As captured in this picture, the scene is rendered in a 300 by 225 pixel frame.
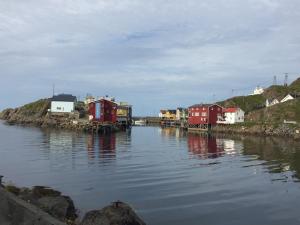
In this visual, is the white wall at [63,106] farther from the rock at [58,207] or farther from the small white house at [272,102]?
the rock at [58,207]

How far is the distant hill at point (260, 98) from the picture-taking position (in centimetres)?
17050

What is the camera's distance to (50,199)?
22125mm

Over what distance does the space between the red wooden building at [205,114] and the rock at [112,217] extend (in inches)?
4749

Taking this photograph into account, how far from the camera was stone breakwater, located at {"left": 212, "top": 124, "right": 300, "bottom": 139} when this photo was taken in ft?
371

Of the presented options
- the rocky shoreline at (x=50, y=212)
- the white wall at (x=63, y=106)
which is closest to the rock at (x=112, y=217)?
the rocky shoreline at (x=50, y=212)

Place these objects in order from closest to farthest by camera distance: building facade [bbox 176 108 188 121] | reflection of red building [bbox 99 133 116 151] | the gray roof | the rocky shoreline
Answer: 1. the rocky shoreline
2. reflection of red building [bbox 99 133 116 151]
3. the gray roof
4. building facade [bbox 176 108 188 121]

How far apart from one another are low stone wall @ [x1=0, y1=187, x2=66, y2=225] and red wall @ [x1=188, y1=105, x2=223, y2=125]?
4958 inches

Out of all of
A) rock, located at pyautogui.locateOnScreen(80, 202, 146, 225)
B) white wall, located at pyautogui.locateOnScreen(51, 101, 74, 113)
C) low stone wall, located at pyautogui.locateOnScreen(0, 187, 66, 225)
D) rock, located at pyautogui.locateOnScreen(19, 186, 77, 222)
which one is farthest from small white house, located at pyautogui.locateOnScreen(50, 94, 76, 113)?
low stone wall, located at pyautogui.locateOnScreen(0, 187, 66, 225)

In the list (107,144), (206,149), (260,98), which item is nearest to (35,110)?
(260,98)

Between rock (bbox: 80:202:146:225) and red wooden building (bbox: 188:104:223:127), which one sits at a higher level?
red wooden building (bbox: 188:104:223:127)

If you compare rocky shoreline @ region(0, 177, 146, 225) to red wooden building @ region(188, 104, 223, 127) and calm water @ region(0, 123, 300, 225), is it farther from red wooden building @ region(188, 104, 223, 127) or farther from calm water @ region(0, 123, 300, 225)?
red wooden building @ region(188, 104, 223, 127)

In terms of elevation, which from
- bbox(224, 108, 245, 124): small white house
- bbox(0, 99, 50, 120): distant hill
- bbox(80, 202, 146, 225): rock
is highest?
bbox(0, 99, 50, 120): distant hill

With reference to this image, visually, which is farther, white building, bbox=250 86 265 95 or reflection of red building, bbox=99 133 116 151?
white building, bbox=250 86 265 95

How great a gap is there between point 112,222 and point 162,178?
2040 centimetres
